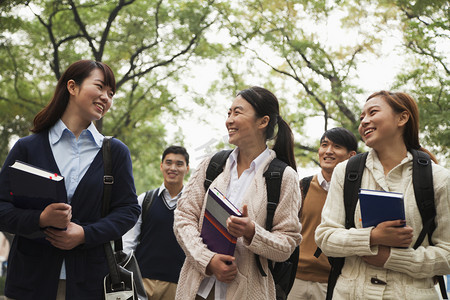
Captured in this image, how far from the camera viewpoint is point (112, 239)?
2.72 metres

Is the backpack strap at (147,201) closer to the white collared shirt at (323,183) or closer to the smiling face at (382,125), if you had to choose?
the white collared shirt at (323,183)

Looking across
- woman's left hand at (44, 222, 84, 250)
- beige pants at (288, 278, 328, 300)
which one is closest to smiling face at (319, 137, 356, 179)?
beige pants at (288, 278, 328, 300)

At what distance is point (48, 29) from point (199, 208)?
36.4ft

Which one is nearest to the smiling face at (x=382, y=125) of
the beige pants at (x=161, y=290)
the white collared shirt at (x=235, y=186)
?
the white collared shirt at (x=235, y=186)

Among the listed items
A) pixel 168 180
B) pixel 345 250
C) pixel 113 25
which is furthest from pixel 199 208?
pixel 113 25

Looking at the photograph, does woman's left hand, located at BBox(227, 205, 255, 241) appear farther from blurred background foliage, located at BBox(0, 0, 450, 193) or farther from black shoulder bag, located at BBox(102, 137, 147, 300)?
blurred background foliage, located at BBox(0, 0, 450, 193)

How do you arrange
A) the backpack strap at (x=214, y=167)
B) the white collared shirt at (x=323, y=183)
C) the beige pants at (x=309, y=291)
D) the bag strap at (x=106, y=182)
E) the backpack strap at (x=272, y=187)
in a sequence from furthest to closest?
1. the white collared shirt at (x=323, y=183)
2. the beige pants at (x=309, y=291)
3. the backpack strap at (x=214, y=167)
4. the backpack strap at (x=272, y=187)
5. the bag strap at (x=106, y=182)

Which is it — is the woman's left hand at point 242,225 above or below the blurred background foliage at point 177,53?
below

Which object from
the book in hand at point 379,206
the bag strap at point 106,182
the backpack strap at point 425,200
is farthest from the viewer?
the bag strap at point 106,182

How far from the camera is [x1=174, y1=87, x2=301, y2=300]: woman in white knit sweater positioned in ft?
8.96

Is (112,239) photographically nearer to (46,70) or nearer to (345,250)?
(345,250)

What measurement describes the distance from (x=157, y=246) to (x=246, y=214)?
241 cm

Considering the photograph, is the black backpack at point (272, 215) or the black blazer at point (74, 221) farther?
the black backpack at point (272, 215)

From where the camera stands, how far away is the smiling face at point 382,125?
116 inches
